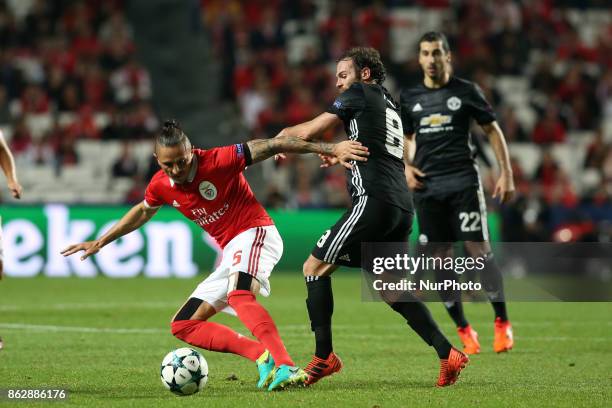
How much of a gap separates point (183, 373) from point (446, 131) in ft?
12.0

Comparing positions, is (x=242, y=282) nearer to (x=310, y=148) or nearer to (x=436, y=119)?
(x=310, y=148)

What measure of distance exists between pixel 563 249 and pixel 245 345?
11.8 meters

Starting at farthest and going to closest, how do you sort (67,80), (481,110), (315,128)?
(67,80) < (481,110) < (315,128)

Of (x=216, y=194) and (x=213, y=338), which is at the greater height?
(x=216, y=194)

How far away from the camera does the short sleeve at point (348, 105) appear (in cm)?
702

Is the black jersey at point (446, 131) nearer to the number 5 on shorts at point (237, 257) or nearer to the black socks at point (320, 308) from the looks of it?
the black socks at point (320, 308)

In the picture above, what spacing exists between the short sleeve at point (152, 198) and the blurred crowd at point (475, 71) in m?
11.0

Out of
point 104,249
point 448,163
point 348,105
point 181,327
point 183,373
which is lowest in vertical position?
point 104,249

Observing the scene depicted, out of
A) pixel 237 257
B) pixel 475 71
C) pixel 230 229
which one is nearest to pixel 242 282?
pixel 237 257

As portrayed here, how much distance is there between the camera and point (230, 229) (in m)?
7.20

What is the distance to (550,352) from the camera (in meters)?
9.05

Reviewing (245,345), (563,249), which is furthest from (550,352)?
(563,249)

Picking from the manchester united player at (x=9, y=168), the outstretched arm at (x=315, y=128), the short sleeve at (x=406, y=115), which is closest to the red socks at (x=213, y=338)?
the outstretched arm at (x=315, y=128)

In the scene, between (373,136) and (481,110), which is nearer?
(373,136)
